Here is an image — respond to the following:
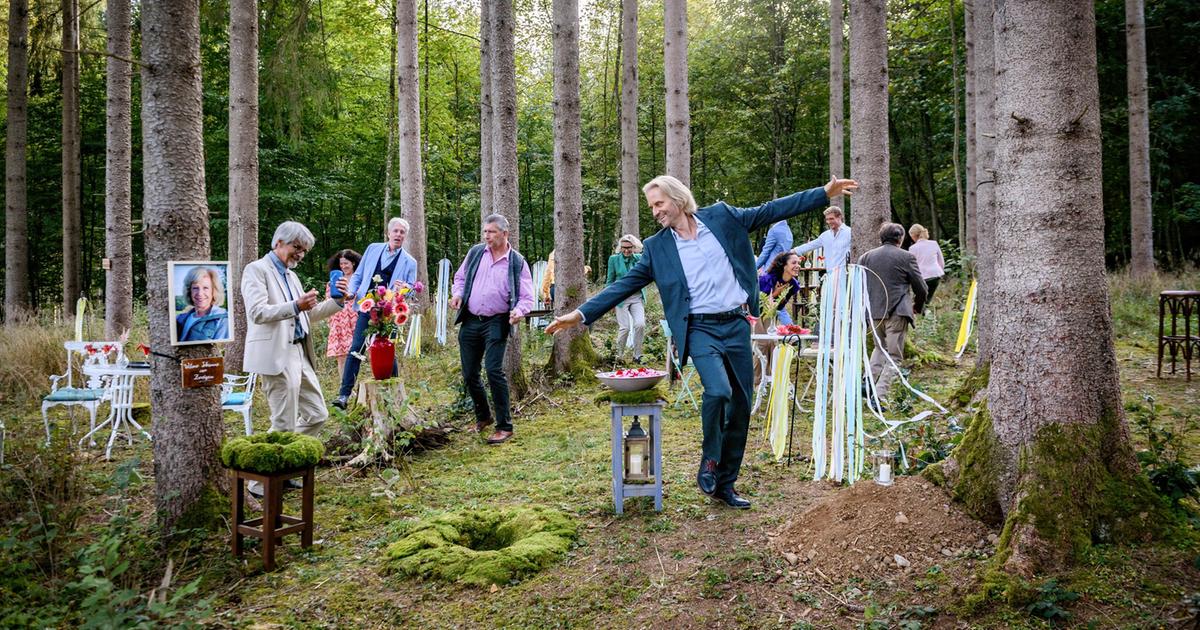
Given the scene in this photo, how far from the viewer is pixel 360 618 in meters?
3.42

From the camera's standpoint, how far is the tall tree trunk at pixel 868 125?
26.6 ft

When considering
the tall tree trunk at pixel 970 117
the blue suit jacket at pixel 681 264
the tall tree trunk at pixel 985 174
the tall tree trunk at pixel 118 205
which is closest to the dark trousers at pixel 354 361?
the blue suit jacket at pixel 681 264

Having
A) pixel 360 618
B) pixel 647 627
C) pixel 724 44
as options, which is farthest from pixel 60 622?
pixel 724 44

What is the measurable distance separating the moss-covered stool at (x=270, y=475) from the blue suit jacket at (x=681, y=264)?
1.78 metres

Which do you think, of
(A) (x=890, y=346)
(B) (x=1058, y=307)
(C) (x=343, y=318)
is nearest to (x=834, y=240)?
(A) (x=890, y=346)

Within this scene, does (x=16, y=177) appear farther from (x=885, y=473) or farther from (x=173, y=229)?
(x=885, y=473)

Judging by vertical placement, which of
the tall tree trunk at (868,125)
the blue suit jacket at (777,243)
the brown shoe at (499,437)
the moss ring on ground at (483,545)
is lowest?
the moss ring on ground at (483,545)

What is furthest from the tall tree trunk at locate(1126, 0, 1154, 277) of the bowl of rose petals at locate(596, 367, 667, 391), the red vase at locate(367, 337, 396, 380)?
the red vase at locate(367, 337, 396, 380)

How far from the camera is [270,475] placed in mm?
3918

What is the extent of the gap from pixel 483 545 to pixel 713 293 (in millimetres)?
1998

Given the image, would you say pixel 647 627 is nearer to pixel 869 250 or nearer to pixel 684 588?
pixel 684 588

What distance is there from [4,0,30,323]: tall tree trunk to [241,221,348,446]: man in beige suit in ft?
34.3

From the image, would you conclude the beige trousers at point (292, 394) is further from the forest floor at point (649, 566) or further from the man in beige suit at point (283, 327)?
the forest floor at point (649, 566)

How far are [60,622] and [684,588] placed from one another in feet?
8.99
